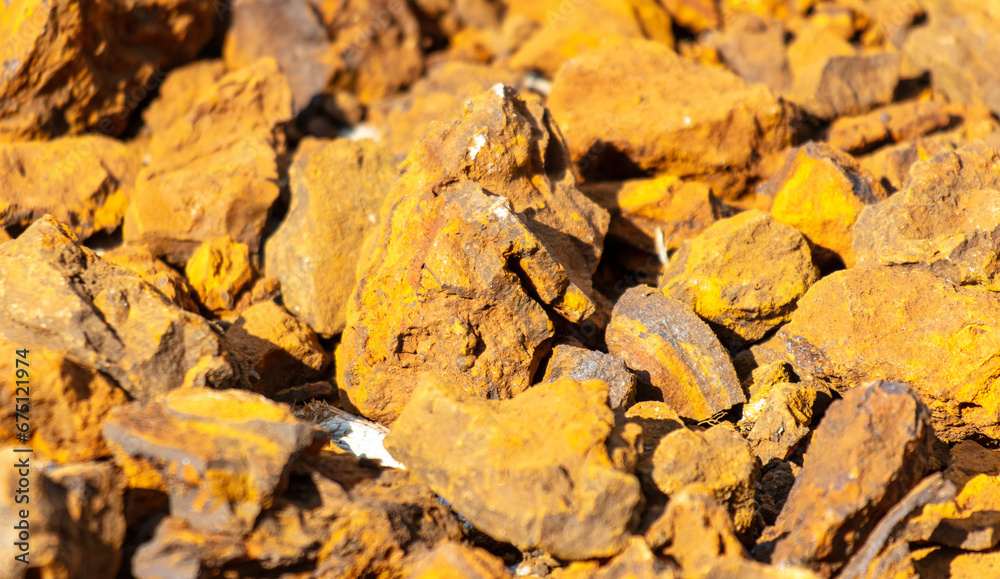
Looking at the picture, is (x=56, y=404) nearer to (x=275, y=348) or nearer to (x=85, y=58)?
(x=275, y=348)

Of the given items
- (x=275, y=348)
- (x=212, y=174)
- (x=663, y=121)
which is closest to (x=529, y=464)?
(x=275, y=348)

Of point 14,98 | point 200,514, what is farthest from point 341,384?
point 14,98

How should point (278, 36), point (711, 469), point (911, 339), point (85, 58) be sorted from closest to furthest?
point (711, 469) < point (911, 339) < point (85, 58) < point (278, 36)

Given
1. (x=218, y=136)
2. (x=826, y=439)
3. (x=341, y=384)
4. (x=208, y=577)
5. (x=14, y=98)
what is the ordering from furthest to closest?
1. (x=218, y=136)
2. (x=14, y=98)
3. (x=341, y=384)
4. (x=826, y=439)
5. (x=208, y=577)

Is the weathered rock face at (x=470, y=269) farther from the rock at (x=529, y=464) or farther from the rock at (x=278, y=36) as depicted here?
the rock at (x=278, y=36)

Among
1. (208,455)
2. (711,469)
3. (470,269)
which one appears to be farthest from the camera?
(470,269)

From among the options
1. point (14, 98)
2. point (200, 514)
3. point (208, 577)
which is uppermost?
point (14, 98)

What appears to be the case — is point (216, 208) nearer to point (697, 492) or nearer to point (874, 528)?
point (697, 492)
